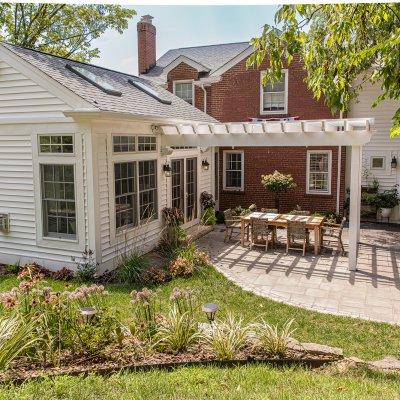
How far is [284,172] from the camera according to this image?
1568 centimetres

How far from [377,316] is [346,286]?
4.91 feet

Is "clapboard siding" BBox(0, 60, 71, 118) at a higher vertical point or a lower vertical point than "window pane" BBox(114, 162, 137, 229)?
higher

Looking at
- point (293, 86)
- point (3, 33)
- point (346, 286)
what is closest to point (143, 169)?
point (346, 286)

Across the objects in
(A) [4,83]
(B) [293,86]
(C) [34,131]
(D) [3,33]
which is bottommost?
(C) [34,131]

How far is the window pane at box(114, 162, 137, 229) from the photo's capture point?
9227mm

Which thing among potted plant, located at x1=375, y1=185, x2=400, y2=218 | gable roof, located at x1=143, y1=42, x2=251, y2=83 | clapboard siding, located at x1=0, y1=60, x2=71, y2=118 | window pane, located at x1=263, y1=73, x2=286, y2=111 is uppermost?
gable roof, located at x1=143, y1=42, x2=251, y2=83

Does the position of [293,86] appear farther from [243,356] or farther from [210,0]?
[210,0]

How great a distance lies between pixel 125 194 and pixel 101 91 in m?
2.46

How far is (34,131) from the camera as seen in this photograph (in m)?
8.75

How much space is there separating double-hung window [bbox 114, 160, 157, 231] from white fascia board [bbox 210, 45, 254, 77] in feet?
22.5

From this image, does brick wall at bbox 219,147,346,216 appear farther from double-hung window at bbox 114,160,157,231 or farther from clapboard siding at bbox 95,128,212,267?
double-hung window at bbox 114,160,157,231

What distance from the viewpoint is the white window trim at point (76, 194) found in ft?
27.7

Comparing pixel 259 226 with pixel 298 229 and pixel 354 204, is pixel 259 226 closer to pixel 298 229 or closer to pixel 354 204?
pixel 298 229

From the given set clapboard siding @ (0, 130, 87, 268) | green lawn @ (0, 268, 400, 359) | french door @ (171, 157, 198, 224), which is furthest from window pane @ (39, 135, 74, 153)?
french door @ (171, 157, 198, 224)
